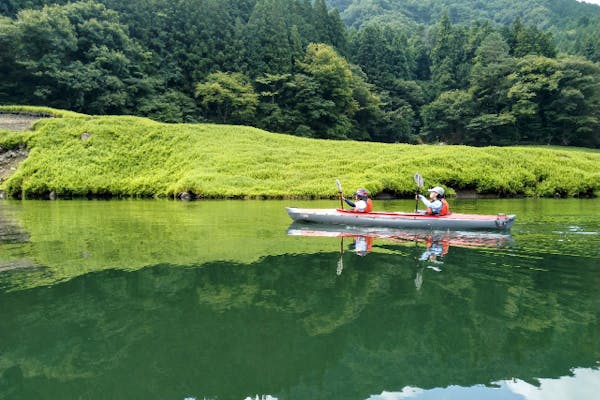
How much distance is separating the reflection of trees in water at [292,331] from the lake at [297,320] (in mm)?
20

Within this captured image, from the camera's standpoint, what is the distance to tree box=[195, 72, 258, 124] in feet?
164

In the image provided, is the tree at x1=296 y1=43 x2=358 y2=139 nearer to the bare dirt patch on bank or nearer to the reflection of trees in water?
the bare dirt patch on bank

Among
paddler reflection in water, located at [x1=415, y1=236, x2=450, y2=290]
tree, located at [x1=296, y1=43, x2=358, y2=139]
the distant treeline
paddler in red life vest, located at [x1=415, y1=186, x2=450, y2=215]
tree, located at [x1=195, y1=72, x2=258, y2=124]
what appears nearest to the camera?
paddler reflection in water, located at [x1=415, y1=236, x2=450, y2=290]

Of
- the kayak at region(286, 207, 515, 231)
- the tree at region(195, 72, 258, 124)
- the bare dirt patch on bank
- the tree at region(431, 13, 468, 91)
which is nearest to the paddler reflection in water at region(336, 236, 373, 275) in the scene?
the kayak at region(286, 207, 515, 231)

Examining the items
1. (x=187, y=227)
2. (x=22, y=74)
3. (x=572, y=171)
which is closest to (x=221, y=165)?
(x=187, y=227)

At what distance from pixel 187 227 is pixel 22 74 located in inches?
1599

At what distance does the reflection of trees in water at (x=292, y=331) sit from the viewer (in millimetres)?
4383

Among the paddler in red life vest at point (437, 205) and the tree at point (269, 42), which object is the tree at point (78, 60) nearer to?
the tree at point (269, 42)

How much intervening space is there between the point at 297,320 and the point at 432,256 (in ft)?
15.1

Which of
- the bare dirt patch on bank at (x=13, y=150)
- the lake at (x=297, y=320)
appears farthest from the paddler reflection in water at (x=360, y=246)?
the bare dirt patch on bank at (x=13, y=150)

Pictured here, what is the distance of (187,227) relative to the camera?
13.1m

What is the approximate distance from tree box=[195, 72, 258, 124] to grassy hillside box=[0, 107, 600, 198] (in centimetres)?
1951

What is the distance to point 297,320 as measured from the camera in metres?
5.68

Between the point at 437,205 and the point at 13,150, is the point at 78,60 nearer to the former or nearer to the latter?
the point at 13,150
